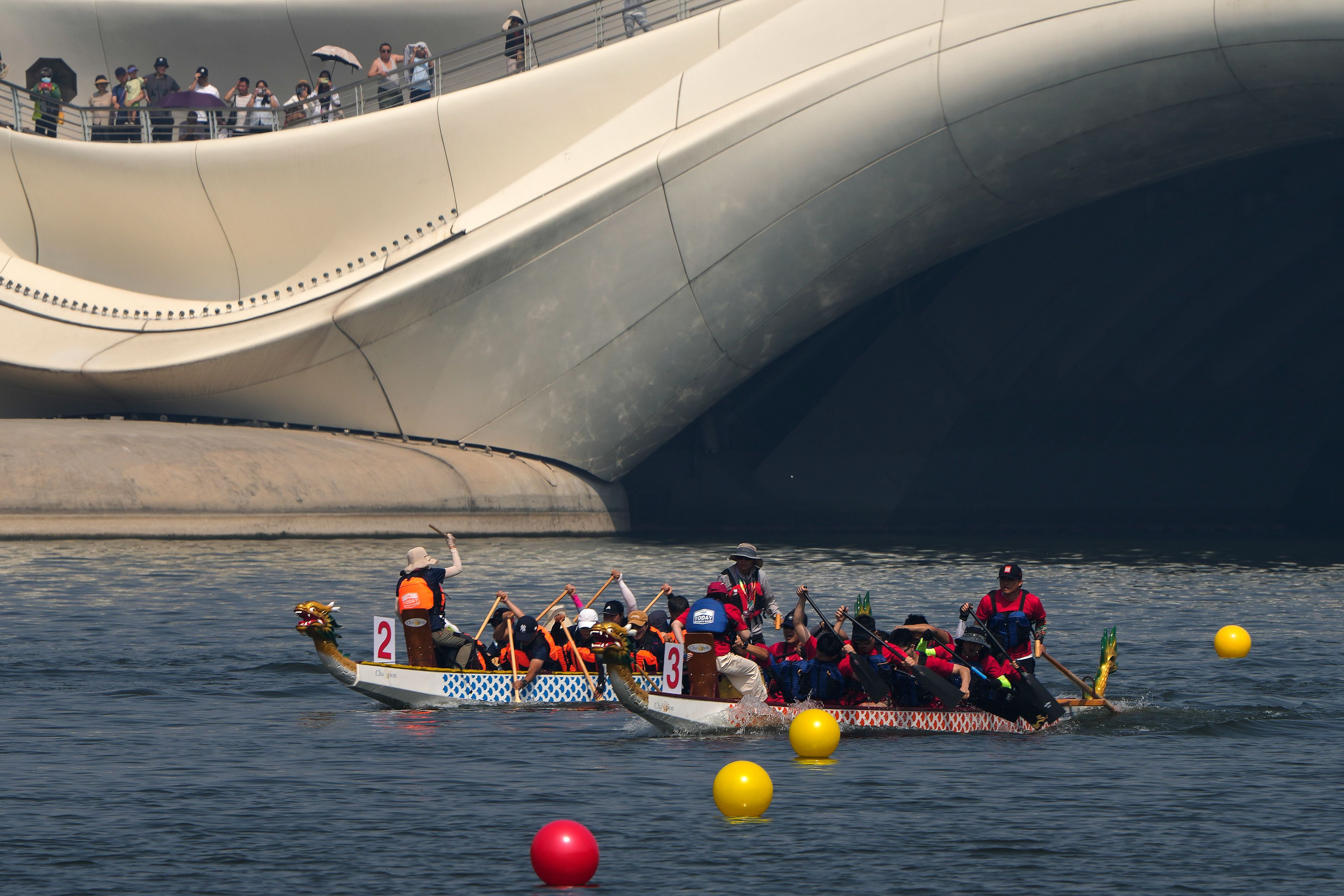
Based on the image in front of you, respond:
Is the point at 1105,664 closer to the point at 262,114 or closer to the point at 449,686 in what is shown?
the point at 449,686

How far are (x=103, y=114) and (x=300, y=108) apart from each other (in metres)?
6.57

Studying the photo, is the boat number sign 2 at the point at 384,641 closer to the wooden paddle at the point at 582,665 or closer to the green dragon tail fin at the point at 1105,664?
the wooden paddle at the point at 582,665

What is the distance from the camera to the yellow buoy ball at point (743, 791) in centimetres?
1475

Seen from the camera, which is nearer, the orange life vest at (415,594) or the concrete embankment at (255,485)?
the orange life vest at (415,594)

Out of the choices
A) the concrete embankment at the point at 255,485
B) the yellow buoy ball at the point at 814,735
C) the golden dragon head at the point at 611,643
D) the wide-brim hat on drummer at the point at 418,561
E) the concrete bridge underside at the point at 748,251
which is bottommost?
the yellow buoy ball at the point at 814,735

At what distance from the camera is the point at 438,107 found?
4634 centimetres

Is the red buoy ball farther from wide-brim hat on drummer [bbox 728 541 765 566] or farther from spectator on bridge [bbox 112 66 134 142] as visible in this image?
spectator on bridge [bbox 112 66 134 142]

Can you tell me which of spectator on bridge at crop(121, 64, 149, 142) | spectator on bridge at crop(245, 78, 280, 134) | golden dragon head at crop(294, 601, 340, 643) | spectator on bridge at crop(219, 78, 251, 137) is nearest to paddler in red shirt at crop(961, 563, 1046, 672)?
golden dragon head at crop(294, 601, 340, 643)

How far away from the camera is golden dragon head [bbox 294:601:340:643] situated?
64.0 feet

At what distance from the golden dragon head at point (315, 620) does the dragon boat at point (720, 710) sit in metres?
3.25

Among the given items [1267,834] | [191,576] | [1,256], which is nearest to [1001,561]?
[191,576]

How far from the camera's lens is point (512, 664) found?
832 inches

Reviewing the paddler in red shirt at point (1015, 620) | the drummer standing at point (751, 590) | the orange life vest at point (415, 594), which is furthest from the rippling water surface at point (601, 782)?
the drummer standing at point (751, 590)

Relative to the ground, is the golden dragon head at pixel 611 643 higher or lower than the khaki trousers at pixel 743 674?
higher
